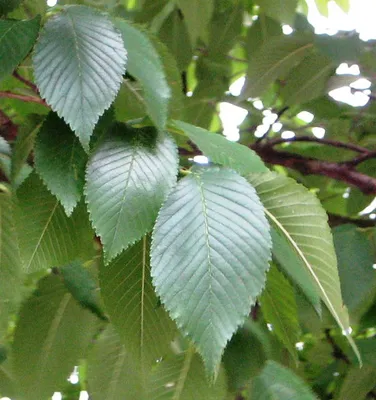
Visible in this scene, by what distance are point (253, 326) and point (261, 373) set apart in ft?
0.21

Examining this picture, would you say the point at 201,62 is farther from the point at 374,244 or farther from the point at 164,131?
the point at 164,131

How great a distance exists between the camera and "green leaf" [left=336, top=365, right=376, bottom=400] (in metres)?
0.69

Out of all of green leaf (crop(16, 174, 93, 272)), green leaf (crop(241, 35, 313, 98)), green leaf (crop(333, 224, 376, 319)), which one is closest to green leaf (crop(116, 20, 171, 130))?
green leaf (crop(16, 174, 93, 272))

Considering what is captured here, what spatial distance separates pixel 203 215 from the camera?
1.08 ft

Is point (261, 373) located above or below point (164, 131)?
below

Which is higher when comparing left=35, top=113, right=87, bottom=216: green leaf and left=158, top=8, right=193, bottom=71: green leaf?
left=158, top=8, right=193, bottom=71: green leaf

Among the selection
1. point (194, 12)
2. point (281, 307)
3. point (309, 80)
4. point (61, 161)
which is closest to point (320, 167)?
point (309, 80)

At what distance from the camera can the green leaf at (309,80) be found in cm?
86

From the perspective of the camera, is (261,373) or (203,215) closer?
(203,215)

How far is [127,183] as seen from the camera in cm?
35

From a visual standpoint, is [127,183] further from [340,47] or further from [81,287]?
[340,47]

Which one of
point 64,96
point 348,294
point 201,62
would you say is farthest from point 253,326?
point 201,62

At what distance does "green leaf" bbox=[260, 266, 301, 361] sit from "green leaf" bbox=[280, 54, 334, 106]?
0.47m

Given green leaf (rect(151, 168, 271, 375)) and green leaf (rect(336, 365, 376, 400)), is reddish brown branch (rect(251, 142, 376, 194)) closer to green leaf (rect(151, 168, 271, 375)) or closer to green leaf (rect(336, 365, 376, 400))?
green leaf (rect(336, 365, 376, 400))
